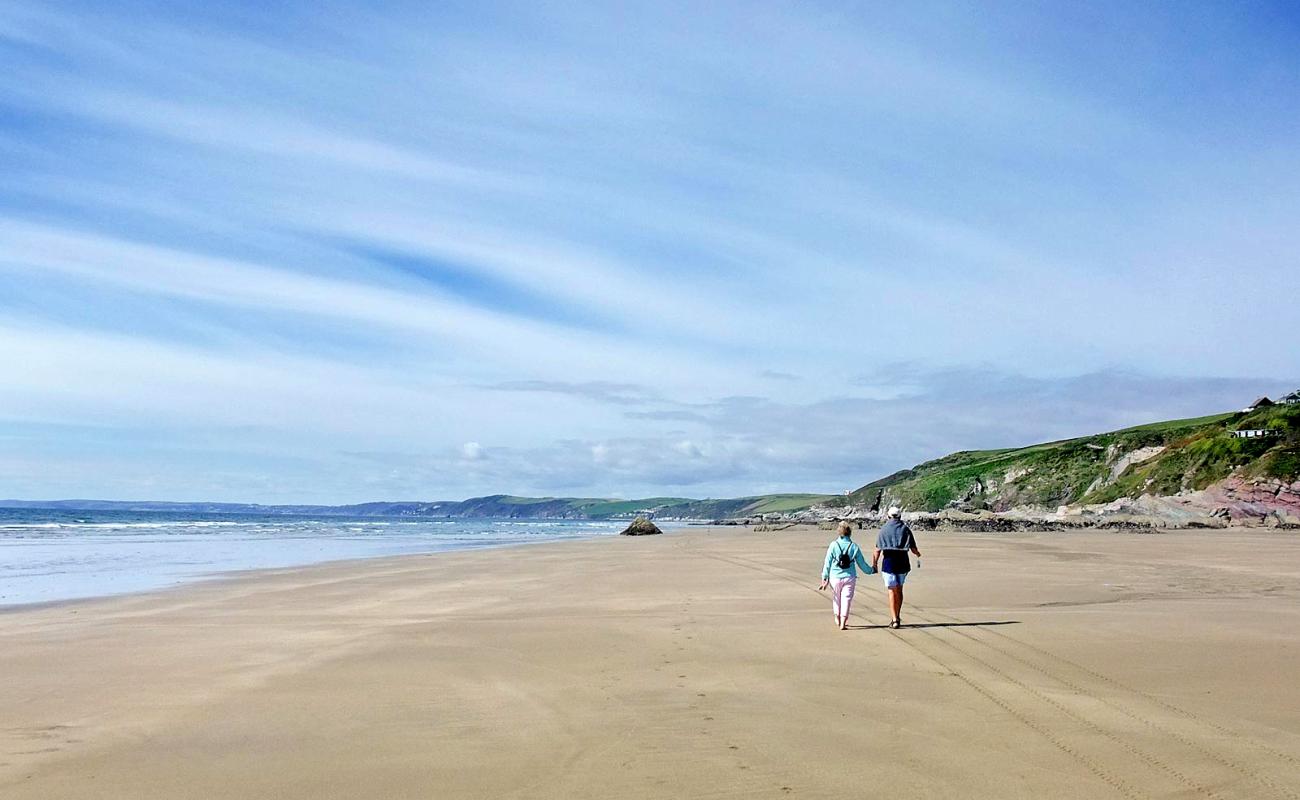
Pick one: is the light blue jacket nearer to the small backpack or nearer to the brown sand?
the small backpack

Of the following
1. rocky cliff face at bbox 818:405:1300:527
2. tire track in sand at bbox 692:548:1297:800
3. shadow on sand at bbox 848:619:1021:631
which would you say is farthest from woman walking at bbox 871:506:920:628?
rocky cliff face at bbox 818:405:1300:527

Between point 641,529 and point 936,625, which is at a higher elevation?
point 641,529

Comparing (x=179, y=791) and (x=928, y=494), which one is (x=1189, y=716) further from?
(x=928, y=494)

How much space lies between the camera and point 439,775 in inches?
280

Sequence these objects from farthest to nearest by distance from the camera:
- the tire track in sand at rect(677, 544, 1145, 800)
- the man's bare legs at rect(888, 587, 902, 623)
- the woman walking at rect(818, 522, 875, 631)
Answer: the man's bare legs at rect(888, 587, 902, 623), the woman walking at rect(818, 522, 875, 631), the tire track in sand at rect(677, 544, 1145, 800)

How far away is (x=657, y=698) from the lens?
972 cm

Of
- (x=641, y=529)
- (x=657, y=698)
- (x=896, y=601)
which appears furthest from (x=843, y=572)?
(x=641, y=529)

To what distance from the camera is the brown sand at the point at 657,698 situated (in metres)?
7.01

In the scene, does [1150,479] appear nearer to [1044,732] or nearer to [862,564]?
[862,564]

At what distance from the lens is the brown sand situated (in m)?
7.01

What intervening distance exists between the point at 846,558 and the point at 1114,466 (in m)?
92.2

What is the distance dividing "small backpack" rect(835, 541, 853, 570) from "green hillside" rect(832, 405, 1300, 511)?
215ft

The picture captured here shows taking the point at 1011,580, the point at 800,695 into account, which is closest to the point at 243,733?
the point at 800,695

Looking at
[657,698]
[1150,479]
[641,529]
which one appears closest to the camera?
[657,698]
